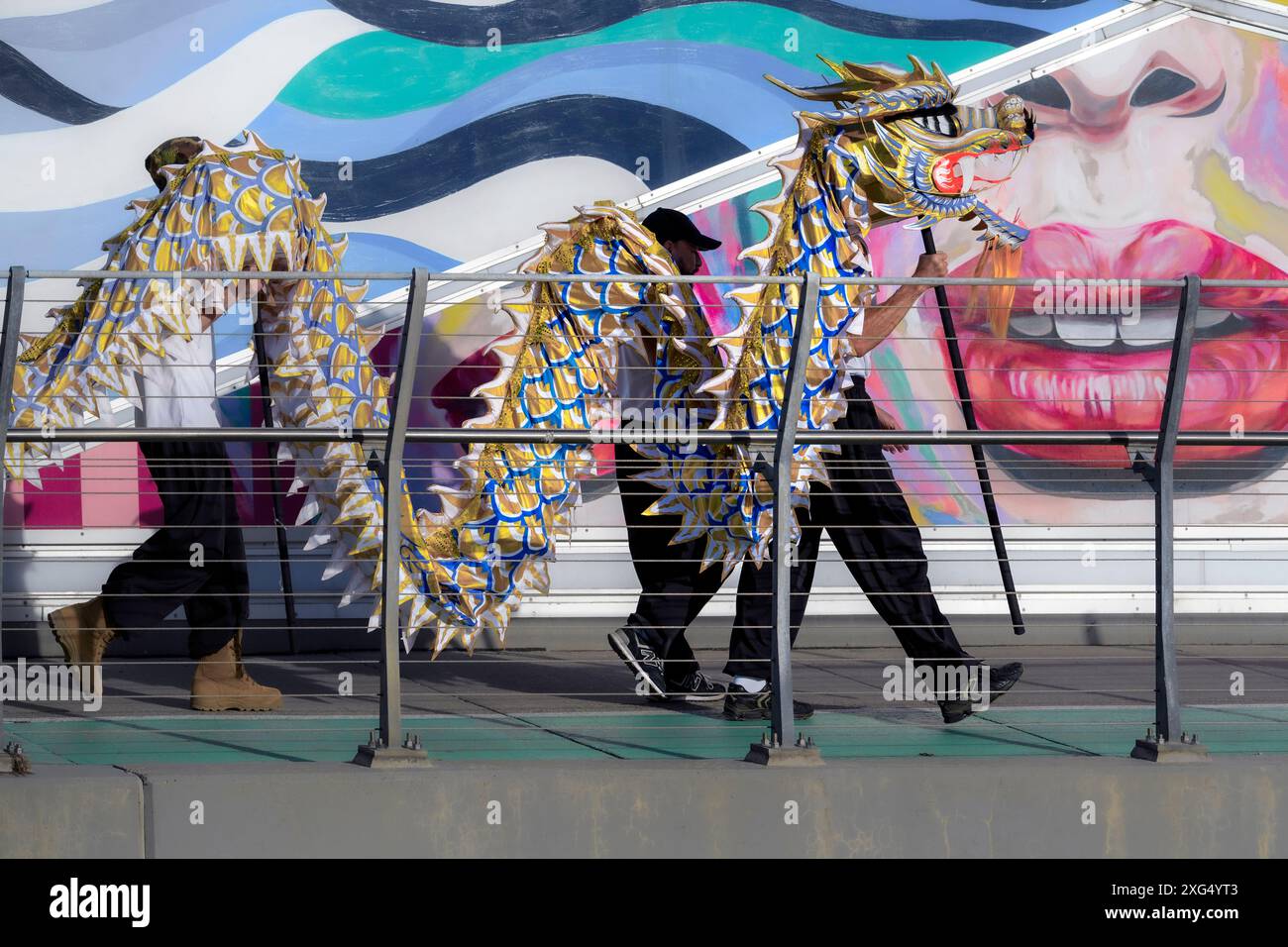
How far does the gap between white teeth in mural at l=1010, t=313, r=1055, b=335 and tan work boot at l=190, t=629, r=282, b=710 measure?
12.6ft

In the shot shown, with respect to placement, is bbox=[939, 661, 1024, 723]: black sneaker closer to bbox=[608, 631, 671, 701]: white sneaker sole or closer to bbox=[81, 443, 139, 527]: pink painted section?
bbox=[608, 631, 671, 701]: white sneaker sole

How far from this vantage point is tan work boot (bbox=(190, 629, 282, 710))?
20.1ft

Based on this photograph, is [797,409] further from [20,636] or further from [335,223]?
[20,636]

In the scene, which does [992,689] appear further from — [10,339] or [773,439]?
[10,339]

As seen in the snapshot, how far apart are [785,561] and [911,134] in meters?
1.83

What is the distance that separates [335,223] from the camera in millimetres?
7840

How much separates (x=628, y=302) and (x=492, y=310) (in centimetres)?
176

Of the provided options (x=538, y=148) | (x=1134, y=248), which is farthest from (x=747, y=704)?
(x=1134, y=248)

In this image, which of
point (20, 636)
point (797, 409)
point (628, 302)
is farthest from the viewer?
point (20, 636)

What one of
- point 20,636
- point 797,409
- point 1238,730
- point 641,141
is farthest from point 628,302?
point 20,636

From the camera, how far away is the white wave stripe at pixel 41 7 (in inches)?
306

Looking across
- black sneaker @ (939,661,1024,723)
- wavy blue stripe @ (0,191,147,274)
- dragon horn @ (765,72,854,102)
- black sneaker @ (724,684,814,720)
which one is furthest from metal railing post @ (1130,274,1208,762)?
wavy blue stripe @ (0,191,147,274)

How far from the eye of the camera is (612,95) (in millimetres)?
7965

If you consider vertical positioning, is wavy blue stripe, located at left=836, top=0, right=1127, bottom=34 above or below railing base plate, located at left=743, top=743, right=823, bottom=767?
above
